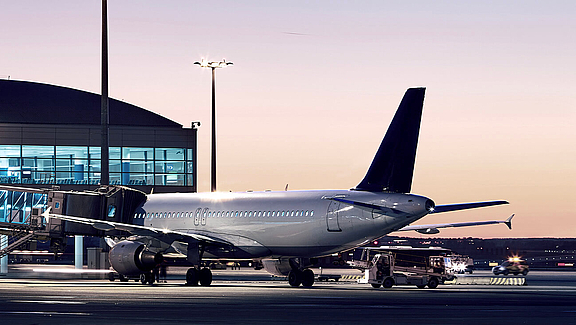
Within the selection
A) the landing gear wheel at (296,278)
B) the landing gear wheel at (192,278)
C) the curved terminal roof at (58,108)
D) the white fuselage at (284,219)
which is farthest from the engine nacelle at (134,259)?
the curved terminal roof at (58,108)

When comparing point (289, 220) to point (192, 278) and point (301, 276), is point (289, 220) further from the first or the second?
point (192, 278)

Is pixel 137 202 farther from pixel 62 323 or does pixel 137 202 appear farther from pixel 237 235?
pixel 62 323

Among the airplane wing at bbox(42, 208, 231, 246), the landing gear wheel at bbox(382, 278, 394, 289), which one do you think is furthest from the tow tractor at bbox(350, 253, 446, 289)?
the airplane wing at bbox(42, 208, 231, 246)

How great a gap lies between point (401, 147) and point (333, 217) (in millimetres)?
4326

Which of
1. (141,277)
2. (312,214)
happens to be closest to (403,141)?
(312,214)

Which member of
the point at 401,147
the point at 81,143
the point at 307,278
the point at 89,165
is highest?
the point at 81,143

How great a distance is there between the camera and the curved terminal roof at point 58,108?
91750mm

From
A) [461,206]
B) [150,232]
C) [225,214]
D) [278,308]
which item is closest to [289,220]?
[225,214]

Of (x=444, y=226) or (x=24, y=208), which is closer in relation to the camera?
(x=444, y=226)

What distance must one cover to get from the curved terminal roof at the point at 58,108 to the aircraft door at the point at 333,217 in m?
55.7

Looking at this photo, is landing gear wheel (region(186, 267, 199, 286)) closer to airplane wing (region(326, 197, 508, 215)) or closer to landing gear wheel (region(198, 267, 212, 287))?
landing gear wheel (region(198, 267, 212, 287))

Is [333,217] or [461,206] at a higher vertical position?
[461,206]

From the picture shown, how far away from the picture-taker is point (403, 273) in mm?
45094

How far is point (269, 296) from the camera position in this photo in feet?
112
